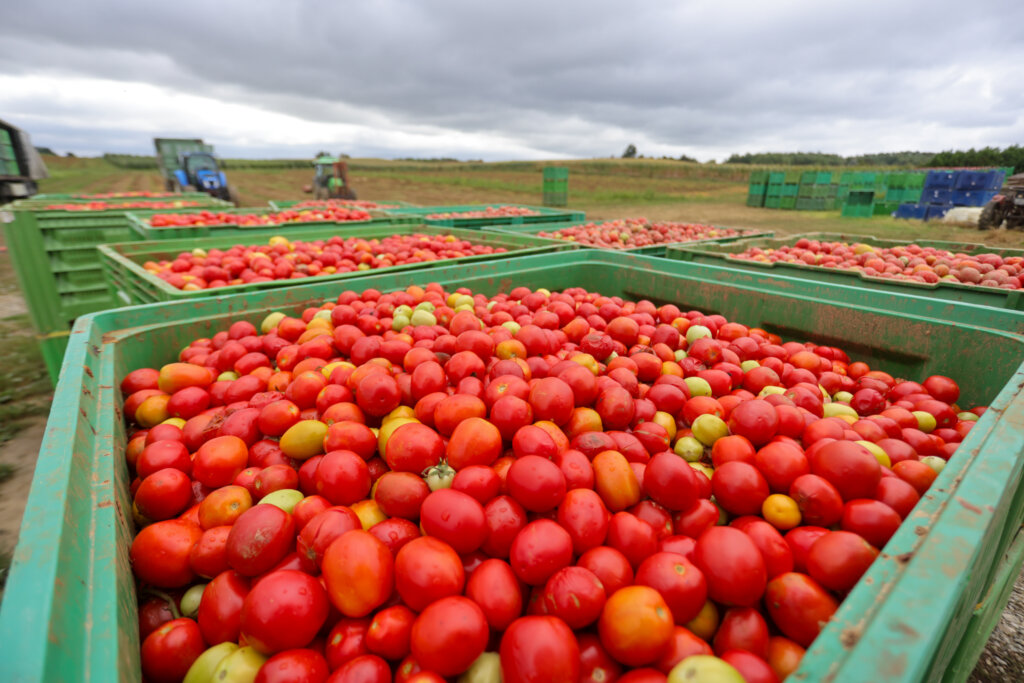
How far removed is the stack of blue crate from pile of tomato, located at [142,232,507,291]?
26.0m

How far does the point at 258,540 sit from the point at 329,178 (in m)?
22.0

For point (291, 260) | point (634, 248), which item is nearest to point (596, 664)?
point (291, 260)

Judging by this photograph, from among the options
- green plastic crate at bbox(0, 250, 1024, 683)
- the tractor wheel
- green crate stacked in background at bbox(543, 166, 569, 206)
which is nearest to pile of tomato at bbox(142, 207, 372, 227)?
green plastic crate at bbox(0, 250, 1024, 683)

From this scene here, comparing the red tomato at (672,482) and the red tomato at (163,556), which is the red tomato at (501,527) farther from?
the red tomato at (163,556)

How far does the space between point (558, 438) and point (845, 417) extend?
1.51 m

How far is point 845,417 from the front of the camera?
2.30 metres

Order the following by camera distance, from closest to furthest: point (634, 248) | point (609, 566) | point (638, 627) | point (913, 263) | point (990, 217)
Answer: point (638, 627)
point (609, 566)
point (913, 263)
point (634, 248)
point (990, 217)

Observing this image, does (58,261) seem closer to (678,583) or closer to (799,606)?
(678,583)

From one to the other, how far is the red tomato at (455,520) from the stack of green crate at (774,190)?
105ft

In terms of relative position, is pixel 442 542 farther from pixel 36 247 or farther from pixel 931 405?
pixel 36 247

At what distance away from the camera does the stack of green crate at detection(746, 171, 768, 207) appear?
28891 millimetres

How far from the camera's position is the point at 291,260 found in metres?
4.73

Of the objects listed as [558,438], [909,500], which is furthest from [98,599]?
[909,500]

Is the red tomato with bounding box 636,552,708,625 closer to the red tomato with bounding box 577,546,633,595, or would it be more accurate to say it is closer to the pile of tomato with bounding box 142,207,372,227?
the red tomato with bounding box 577,546,633,595
